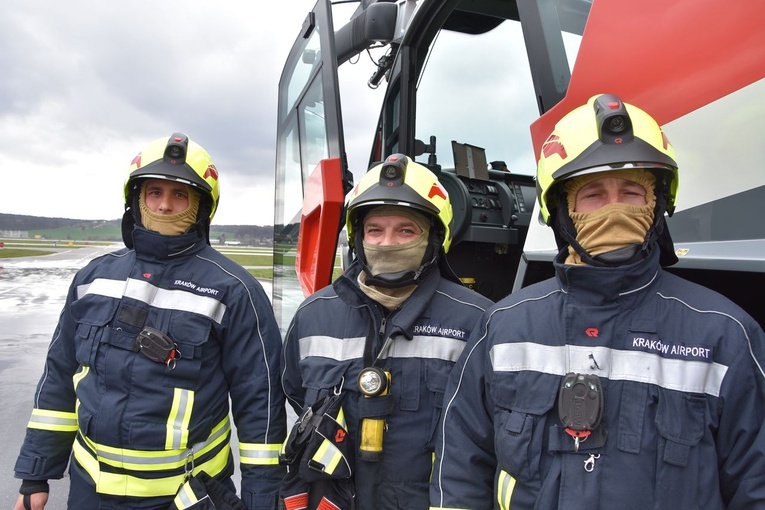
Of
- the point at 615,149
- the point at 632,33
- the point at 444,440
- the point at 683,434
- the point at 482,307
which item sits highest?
the point at 632,33

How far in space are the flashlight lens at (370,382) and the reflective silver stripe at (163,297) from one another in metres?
0.65

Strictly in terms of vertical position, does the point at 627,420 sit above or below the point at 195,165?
below

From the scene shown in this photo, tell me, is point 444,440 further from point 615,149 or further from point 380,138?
point 380,138

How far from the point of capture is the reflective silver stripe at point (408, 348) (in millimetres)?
1740

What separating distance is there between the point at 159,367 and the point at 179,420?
7.8 inches

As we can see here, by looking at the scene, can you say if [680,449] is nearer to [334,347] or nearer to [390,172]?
[334,347]

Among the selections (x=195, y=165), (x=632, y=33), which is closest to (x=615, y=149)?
(x=632, y=33)

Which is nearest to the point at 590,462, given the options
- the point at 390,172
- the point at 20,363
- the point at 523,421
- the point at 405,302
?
the point at 523,421

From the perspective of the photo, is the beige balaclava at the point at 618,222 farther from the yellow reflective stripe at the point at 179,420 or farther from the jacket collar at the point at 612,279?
the yellow reflective stripe at the point at 179,420

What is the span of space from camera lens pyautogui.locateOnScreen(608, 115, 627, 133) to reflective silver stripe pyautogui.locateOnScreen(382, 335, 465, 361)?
80 centimetres

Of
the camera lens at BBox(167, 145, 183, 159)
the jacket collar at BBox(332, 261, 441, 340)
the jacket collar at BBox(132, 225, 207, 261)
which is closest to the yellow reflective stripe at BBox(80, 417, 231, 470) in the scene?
the jacket collar at BBox(132, 225, 207, 261)

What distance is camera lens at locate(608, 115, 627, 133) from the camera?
133 centimetres

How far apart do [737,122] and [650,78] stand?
0.30 meters

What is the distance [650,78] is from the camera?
1443mm
